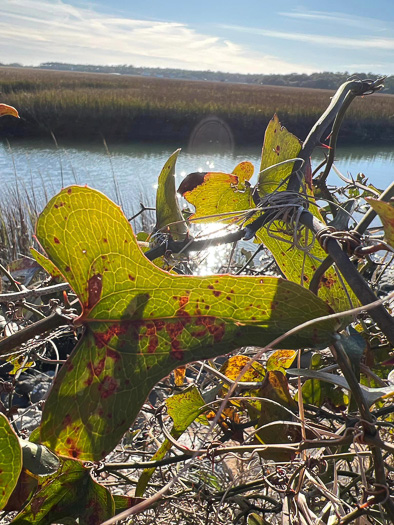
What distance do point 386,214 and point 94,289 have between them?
0.56ft

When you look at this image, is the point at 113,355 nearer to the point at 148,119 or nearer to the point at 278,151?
the point at 278,151

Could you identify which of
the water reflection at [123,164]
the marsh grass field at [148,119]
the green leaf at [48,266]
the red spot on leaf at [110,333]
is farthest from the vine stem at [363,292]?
the marsh grass field at [148,119]

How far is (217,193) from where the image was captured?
0.47 meters

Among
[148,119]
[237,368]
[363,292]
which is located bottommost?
[148,119]

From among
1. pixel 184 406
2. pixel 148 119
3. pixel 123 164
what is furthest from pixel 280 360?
pixel 148 119

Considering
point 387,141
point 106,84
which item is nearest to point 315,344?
point 387,141

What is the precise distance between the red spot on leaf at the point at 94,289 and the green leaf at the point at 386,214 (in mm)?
156

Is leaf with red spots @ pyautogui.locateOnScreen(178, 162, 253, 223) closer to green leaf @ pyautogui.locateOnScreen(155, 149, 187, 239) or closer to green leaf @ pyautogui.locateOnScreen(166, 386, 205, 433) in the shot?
green leaf @ pyautogui.locateOnScreen(155, 149, 187, 239)

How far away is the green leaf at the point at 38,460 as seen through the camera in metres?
0.37

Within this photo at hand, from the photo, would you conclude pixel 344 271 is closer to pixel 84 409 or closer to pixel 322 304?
pixel 322 304

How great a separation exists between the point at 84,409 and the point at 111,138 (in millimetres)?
11965

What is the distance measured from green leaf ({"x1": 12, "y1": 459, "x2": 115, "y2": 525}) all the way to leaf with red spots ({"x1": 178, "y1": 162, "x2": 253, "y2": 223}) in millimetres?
254

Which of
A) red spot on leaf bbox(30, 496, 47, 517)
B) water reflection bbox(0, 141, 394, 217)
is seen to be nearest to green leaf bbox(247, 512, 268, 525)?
red spot on leaf bbox(30, 496, 47, 517)

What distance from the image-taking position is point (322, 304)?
26 centimetres
